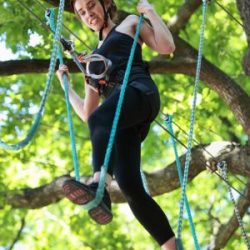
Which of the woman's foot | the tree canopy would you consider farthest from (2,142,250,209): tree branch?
the woman's foot

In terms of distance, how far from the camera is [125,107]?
306 cm

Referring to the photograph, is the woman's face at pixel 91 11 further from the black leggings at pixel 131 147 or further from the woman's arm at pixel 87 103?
the black leggings at pixel 131 147

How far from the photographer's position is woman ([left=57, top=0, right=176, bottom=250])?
2969 millimetres

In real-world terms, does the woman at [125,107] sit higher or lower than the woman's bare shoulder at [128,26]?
lower

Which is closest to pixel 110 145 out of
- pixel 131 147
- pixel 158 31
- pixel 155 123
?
pixel 131 147

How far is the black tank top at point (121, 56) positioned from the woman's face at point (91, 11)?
0.10 metres

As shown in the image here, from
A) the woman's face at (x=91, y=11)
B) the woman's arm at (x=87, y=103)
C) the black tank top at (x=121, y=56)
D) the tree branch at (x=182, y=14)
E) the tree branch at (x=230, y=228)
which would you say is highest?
the woman's face at (x=91, y=11)

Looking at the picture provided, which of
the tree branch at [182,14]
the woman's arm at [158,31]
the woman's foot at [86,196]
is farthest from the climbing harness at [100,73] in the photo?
the tree branch at [182,14]

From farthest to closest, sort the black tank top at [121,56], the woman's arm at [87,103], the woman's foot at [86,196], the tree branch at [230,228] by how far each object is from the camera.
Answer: the tree branch at [230,228] → the woman's arm at [87,103] → the black tank top at [121,56] → the woman's foot at [86,196]

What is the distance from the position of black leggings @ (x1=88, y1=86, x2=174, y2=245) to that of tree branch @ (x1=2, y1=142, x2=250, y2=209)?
2.05 metres

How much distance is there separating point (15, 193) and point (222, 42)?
301cm

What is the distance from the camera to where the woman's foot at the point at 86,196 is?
2.65m

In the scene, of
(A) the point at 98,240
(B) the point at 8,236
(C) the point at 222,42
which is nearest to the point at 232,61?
(C) the point at 222,42

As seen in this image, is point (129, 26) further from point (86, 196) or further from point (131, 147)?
point (86, 196)
